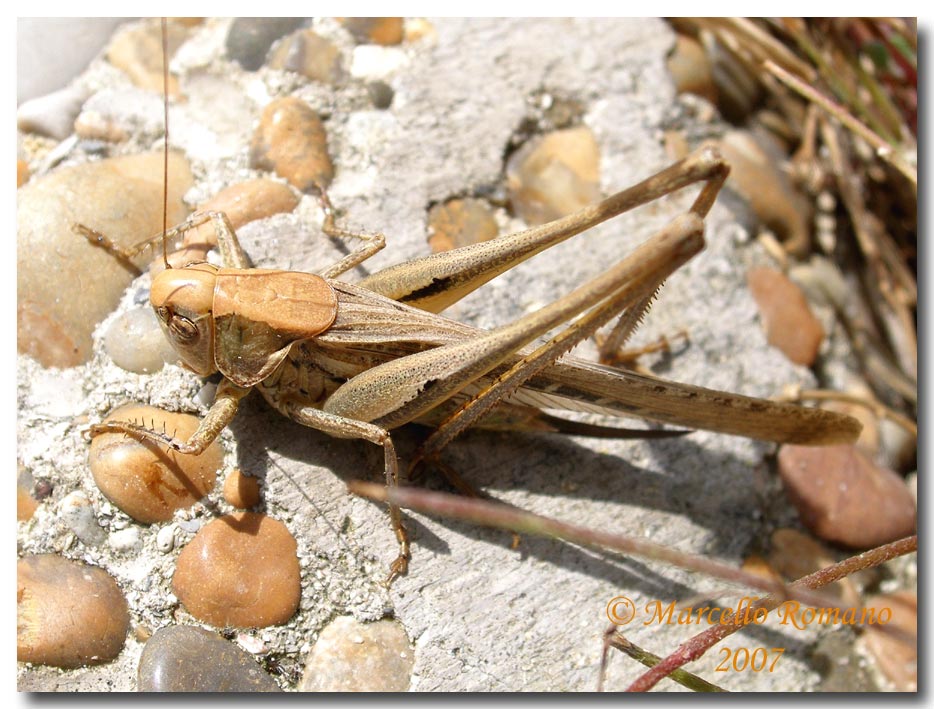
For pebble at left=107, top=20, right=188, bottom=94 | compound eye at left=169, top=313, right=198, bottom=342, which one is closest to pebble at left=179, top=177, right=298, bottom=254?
compound eye at left=169, top=313, right=198, bottom=342

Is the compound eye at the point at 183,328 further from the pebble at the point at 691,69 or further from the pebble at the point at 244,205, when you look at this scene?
the pebble at the point at 691,69

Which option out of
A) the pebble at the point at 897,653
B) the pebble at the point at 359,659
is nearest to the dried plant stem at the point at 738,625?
the pebble at the point at 897,653

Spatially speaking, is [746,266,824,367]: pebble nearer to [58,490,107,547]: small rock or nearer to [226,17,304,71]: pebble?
[226,17,304,71]: pebble

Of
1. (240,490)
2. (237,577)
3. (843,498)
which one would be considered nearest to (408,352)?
(240,490)

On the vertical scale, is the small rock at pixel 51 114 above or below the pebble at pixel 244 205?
above

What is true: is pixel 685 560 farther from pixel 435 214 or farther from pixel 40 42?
pixel 40 42

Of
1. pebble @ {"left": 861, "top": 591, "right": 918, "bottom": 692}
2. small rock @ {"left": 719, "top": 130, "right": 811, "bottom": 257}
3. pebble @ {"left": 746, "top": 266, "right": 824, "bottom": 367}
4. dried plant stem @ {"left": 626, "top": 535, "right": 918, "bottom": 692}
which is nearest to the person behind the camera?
dried plant stem @ {"left": 626, "top": 535, "right": 918, "bottom": 692}

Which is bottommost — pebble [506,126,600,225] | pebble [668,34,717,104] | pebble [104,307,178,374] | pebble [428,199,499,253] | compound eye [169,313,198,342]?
pebble [104,307,178,374]

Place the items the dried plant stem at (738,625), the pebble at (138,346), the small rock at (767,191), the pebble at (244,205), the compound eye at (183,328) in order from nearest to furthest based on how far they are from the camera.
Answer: the dried plant stem at (738,625)
the compound eye at (183,328)
the pebble at (138,346)
the pebble at (244,205)
the small rock at (767,191)
